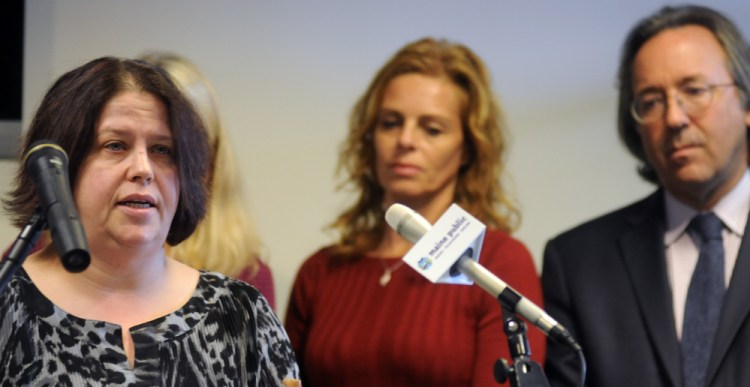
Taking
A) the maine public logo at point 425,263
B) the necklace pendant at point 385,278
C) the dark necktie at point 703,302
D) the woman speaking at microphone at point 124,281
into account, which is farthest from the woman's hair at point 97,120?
the dark necktie at point 703,302

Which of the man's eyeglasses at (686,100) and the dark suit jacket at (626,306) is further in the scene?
the man's eyeglasses at (686,100)

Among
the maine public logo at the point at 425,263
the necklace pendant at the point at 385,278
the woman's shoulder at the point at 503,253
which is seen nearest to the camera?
the maine public logo at the point at 425,263

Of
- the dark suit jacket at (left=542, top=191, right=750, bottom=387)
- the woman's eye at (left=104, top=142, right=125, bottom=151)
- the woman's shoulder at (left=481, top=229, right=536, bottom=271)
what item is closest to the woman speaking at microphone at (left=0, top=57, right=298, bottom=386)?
the woman's eye at (left=104, top=142, right=125, bottom=151)

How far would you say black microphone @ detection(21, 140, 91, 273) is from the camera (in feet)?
4.64

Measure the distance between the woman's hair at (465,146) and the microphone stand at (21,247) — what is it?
171 cm

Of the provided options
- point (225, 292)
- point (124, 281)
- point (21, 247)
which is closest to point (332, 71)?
point (225, 292)

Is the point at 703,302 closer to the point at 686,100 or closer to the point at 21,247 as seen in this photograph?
the point at 686,100

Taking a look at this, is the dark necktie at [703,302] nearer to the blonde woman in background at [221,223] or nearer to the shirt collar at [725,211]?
the shirt collar at [725,211]

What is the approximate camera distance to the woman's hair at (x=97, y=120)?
195 cm

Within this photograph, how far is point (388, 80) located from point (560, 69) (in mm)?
1196

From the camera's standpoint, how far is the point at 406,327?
290 cm

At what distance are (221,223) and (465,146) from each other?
2.46ft

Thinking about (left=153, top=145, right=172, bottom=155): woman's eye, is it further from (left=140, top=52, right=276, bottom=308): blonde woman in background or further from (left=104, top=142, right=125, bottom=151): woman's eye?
(left=140, top=52, right=276, bottom=308): blonde woman in background

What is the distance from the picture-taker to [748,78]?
3.12 metres
